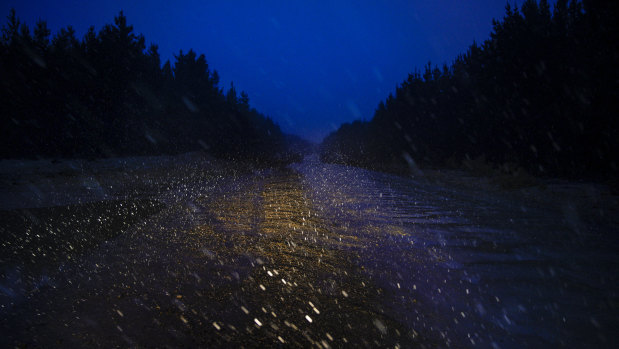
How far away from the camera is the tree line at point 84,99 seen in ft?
59.4

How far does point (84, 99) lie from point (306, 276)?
77.0 ft

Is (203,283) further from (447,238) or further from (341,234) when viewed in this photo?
(447,238)

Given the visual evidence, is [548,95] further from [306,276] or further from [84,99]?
[84,99]

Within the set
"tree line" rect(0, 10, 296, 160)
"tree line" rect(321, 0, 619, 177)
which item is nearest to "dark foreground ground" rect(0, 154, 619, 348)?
"tree line" rect(321, 0, 619, 177)

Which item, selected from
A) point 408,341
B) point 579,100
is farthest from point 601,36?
point 408,341

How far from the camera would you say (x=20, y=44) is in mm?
19578

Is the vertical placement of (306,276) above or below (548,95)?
below

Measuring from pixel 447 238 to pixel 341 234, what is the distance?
1.98 m

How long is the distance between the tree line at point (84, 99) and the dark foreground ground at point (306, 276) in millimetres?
12653

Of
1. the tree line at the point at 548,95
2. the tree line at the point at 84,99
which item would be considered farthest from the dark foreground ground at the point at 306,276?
the tree line at the point at 84,99

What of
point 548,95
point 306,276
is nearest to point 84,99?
point 306,276

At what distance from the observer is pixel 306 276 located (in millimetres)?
4004

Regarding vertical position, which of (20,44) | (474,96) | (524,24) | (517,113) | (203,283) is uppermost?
(524,24)

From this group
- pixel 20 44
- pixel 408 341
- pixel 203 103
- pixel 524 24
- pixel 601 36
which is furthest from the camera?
pixel 203 103
